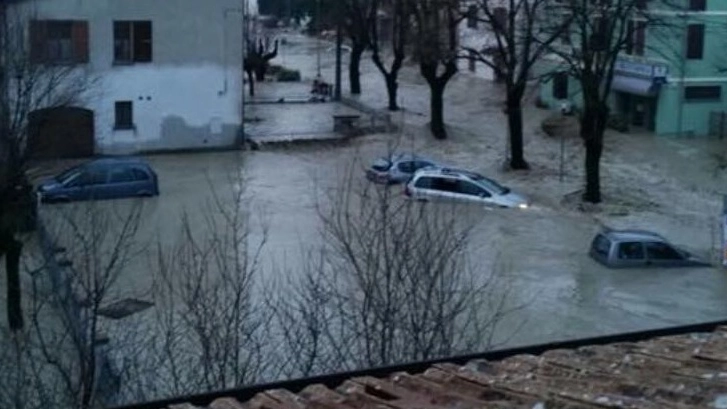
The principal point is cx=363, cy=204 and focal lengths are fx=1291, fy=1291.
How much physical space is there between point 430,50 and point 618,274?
12.4 m

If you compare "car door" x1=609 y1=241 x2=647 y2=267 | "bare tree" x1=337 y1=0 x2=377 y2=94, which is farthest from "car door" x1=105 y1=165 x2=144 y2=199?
"bare tree" x1=337 y1=0 x2=377 y2=94

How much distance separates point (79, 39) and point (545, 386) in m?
22.8

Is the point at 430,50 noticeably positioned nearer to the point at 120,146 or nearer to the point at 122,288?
the point at 120,146

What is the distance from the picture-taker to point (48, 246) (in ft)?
52.6

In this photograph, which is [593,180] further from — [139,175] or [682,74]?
[682,74]

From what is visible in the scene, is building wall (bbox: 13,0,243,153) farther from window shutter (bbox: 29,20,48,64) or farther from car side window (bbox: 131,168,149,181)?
car side window (bbox: 131,168,149,181)

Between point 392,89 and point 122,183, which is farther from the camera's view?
point 392,89

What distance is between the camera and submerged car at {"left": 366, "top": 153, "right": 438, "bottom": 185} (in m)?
23.1

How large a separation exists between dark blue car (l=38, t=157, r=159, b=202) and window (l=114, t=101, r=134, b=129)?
4886mm

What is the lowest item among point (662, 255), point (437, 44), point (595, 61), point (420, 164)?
point (662, 255)

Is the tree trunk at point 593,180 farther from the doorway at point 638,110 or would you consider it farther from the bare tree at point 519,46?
the doorway at point 638,110

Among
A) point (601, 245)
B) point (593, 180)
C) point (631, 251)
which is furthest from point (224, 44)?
→ point (631, 251)

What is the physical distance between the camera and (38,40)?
2288 centimetres

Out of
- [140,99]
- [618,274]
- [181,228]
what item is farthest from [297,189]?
[618,274]
